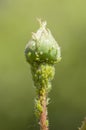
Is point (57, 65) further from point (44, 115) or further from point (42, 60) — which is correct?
point (44, 115)

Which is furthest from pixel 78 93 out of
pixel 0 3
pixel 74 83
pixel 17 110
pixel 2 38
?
pixel 0 3

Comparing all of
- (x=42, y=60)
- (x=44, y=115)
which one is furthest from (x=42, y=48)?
(x=44, y=115)

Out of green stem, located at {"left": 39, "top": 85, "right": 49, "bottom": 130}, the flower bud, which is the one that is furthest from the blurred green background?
green stem, located at {"left": 39, "top": 85, "right": 49, "bottom": 130}

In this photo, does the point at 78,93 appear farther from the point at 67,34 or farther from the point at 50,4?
the point at 50,4

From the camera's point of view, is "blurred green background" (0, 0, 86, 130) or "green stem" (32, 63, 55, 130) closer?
"green stem" (32, 63, 55, 130)

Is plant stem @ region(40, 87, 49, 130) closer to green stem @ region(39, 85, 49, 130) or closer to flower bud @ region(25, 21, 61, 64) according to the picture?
green stem @ region(39, 85, 49, 130)

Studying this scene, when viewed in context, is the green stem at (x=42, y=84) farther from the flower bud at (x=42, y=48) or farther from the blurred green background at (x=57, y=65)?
the blurred green background at (x=57, y=65)

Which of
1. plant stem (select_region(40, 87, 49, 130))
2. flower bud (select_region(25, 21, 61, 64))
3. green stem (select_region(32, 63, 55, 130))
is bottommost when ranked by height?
plant stem (select_region(40, 87, 49, 130))
